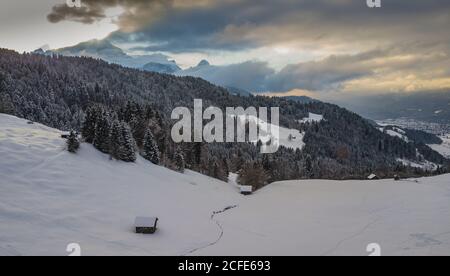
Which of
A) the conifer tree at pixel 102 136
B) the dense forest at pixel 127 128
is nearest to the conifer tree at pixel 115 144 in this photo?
the dense forest at pixel 127 128

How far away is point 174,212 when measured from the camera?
107ft

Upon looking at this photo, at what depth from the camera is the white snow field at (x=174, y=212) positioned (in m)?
22.4

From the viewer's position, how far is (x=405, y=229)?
26.9 meters

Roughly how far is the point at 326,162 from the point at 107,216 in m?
179

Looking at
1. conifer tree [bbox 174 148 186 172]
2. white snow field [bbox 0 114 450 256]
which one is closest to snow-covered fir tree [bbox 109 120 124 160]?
white snow field [bbox 0 114 450 256]

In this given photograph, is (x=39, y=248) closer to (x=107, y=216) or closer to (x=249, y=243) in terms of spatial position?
(x=107, y=216)

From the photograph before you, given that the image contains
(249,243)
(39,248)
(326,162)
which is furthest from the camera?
(326,162)

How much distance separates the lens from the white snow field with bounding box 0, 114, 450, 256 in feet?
73.5

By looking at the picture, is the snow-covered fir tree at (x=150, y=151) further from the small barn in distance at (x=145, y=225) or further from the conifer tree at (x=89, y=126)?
the small barn in distance at (x=145, y=225)

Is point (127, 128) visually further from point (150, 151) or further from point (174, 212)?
point (174, 212)
